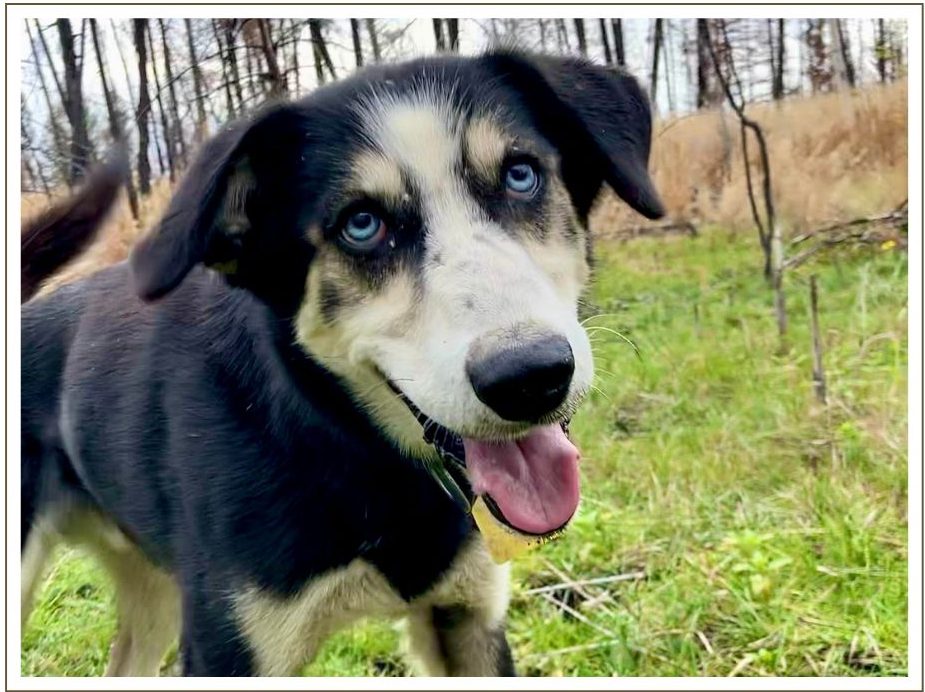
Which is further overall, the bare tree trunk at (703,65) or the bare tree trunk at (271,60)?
the bare tree trunk at (703,65)

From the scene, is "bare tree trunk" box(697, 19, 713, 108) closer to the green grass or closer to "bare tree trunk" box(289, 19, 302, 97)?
the green grass

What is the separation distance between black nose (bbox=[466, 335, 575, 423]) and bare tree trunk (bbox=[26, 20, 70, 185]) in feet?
4.63

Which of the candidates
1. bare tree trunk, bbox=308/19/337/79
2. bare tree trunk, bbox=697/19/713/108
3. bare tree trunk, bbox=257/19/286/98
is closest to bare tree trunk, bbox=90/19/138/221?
bare tree trunk, bbox=257/19/286/98

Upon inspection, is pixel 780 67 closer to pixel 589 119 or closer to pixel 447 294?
pixel 589 119

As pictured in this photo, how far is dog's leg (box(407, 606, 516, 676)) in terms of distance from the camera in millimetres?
2299

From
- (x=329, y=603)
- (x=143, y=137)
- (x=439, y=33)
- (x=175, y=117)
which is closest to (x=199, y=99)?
(x=175, y=117)

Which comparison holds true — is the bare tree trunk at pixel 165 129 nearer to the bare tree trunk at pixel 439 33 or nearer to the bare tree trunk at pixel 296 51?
the bare tree trunk at pixel 296 51

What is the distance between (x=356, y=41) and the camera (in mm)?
2326

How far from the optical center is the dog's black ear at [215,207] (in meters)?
1.70

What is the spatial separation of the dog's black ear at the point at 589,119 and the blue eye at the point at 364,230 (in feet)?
1.37

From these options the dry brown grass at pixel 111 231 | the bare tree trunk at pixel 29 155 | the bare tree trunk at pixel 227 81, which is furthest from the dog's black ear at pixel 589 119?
the bare tree trunk at pixel 29 155

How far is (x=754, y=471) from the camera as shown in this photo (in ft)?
10.5

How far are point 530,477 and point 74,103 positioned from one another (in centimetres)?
147

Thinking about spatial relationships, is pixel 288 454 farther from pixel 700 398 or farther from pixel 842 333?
pixel 842 333
